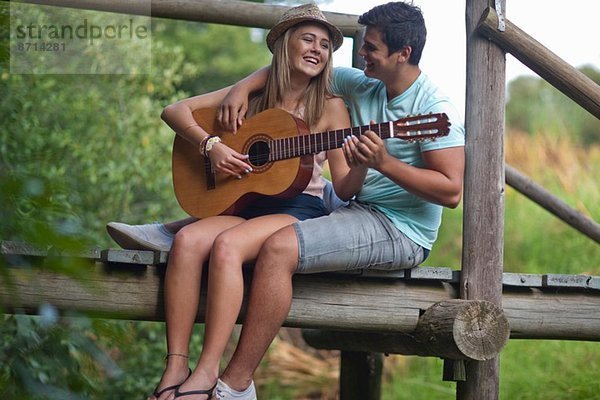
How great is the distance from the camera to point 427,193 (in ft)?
9.07

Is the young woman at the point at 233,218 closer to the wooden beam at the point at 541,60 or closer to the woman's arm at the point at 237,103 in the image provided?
the woman's arm at the point at 237,103

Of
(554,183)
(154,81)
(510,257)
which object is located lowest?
(510,257)

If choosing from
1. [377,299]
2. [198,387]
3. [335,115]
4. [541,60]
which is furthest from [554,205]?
[198,387]

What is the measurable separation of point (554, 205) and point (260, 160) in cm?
197

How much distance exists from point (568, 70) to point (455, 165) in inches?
23.2

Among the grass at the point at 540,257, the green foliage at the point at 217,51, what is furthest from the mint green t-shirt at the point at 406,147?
the green foliage at the point at 217,51

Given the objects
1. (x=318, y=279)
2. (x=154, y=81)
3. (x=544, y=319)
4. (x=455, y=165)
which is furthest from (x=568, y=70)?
(x=154, y=81)

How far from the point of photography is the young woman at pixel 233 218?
265 cm

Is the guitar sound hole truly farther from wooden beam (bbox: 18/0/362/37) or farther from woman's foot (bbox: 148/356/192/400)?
wooden beam (bbox: 18/0/362/37)

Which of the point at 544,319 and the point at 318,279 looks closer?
the point at 318,279

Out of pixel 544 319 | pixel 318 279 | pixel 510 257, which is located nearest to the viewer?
pixel 318 279

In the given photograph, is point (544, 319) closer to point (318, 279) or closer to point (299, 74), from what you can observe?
point (318, 279)

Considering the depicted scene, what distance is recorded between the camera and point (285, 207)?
3004 millimetres

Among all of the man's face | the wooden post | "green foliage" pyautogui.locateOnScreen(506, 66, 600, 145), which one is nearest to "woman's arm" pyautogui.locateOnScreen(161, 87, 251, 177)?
the man's face
